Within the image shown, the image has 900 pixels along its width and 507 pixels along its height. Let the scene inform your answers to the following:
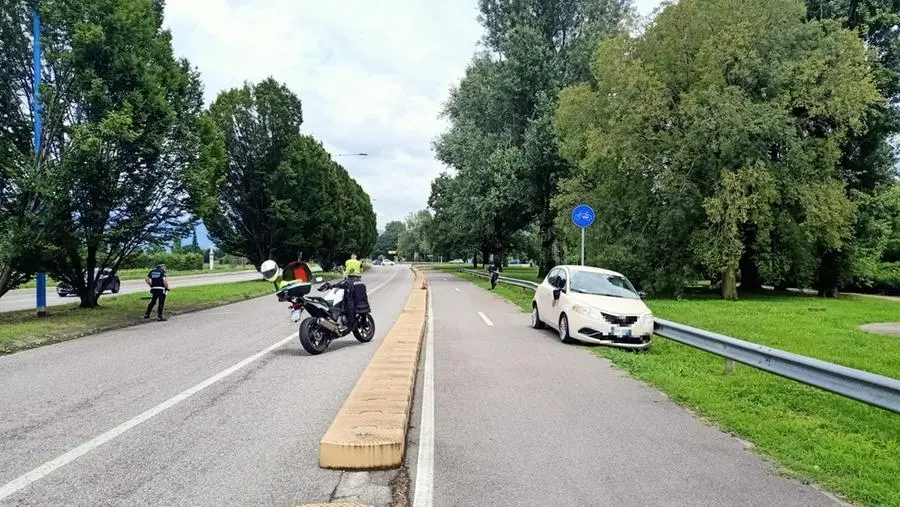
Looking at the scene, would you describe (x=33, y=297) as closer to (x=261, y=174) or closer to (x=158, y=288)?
(x=158, y=288)

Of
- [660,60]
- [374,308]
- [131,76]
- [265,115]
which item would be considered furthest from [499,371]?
[265,115]

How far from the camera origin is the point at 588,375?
910 cm

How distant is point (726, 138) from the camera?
811 inches

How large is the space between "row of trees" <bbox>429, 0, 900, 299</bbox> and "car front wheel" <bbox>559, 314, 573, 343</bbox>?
10808mm

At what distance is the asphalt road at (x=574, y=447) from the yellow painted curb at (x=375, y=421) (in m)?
0.24

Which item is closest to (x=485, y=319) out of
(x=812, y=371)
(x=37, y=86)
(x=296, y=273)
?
(x=296, y=273)

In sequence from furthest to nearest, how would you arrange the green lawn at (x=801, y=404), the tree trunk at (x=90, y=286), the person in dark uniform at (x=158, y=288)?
1. the tree trunk at (x=90, y=286)
2. the person in dark uniform at (x=158, y=288)
3. the green lawn at (x=801, y=404)

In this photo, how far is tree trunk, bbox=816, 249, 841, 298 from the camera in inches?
1049

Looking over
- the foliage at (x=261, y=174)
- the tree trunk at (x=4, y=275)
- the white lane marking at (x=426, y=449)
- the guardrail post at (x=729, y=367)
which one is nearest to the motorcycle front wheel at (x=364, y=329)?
the white lane marking at (x=426, y=449)

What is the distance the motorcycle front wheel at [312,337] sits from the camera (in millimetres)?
10258

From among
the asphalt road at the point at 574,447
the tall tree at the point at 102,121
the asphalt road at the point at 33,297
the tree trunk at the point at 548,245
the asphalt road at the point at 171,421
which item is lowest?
the asphalt road at the point at 574,447

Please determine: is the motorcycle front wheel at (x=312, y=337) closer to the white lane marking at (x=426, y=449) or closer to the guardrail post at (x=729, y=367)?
the white lane marking at (x=426, y=449)

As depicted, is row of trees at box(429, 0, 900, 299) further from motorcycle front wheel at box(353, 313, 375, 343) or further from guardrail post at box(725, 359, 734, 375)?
motorcycle front wheel at box(353, 313, 375, 343)

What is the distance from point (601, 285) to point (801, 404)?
569cm
